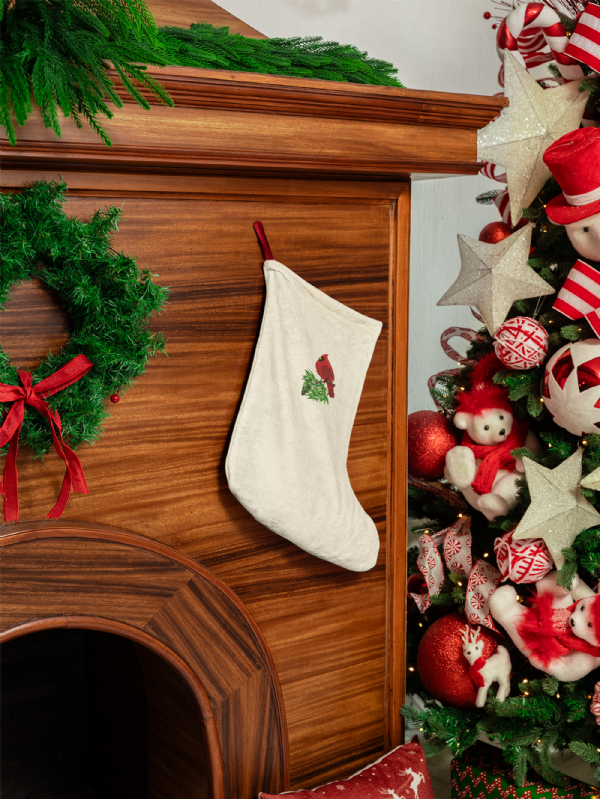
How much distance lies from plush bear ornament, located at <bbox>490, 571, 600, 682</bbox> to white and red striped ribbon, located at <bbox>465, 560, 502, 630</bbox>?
0.24ft

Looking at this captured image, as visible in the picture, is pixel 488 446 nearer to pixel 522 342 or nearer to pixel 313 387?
pixel 522 342

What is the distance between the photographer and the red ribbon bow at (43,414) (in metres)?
1.01

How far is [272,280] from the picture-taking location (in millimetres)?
1285

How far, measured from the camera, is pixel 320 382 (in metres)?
1.35

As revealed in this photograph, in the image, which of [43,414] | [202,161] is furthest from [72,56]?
[43,414]

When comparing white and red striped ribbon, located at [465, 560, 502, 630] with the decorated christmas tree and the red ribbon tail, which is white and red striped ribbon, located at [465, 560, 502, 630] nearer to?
the decorated christmas tree

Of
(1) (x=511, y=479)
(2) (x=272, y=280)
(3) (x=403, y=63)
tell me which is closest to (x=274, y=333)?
(2) (x=272, y=280)

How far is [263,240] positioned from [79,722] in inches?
55.8

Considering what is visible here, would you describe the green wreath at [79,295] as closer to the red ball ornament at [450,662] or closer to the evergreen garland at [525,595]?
the evergreen garland at [525,595]

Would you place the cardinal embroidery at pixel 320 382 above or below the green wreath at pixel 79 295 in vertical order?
below

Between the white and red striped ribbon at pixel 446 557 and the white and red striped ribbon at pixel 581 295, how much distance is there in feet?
1.97

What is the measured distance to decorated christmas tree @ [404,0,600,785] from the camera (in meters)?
1.45

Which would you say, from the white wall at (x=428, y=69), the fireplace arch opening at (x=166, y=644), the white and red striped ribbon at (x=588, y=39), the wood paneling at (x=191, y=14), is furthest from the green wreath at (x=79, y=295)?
the white wall at (x=428, y=69)

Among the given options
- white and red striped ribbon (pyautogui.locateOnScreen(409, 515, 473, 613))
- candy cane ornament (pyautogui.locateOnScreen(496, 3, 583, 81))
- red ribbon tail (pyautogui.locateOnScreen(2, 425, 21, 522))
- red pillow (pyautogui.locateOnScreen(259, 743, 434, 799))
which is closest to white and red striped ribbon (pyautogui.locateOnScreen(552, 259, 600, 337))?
candy cane ornament (pyautogui.locateOnScreen(496, 3, 583, 81))
